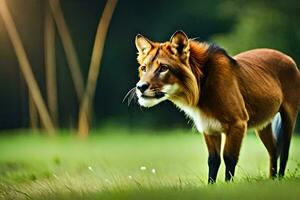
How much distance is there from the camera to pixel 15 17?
3338mm

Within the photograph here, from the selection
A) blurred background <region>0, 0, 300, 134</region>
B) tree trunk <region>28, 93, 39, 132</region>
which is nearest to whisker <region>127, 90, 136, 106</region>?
blurred background <region>0, 0, 300, 134</region>

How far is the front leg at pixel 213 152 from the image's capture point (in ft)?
10.3

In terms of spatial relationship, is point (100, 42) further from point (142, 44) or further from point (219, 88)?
point (219, 88)

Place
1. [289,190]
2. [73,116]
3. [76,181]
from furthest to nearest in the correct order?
[73,116] < [76,181] < [289,190]

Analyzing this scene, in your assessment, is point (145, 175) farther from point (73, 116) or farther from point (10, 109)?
point (10, 109)

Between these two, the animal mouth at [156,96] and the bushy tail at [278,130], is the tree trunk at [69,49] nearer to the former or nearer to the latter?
the animal mouth at [156,96]

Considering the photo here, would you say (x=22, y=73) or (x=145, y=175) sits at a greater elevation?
(x=22, y=73)

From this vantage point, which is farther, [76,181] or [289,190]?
[76,181]

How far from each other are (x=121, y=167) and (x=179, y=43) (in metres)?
0.53

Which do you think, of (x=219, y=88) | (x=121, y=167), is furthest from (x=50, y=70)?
(x=219, y=88)

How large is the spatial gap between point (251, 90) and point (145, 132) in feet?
1.45

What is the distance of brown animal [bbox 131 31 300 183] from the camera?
9.85 ft

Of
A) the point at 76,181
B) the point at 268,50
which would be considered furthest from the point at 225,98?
the point at 76,181

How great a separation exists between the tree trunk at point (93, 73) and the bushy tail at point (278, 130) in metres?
0.70
